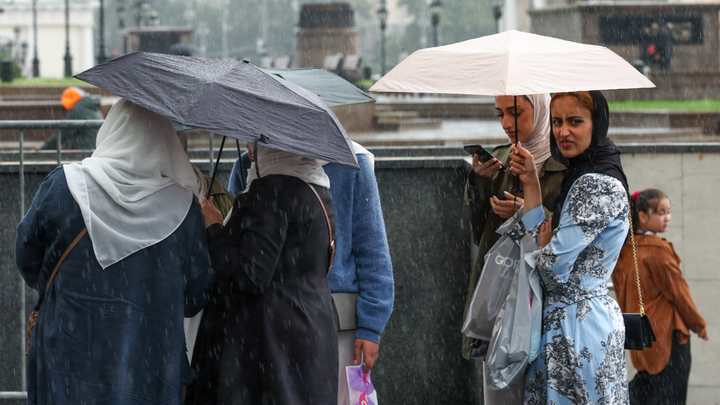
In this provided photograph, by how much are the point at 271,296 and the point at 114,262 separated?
2.05 feet

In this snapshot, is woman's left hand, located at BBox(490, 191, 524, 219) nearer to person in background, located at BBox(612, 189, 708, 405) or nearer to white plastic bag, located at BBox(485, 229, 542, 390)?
white plastic bag, located at BBox(485, 229, 542, 390)

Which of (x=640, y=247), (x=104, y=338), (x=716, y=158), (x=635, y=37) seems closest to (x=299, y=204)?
(x=104, y=338)

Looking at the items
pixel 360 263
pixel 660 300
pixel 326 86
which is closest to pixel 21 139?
pixel 326 86

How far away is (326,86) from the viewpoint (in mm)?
4262

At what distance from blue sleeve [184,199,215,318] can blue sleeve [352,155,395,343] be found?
0.81m

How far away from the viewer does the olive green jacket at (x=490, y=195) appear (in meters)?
4.18

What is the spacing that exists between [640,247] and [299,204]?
12.4ft

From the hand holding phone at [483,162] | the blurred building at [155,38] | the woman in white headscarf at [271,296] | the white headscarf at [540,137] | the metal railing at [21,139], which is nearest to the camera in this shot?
the woman in white headscarf at [271,296]

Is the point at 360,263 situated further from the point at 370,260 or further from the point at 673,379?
the point at 673,379

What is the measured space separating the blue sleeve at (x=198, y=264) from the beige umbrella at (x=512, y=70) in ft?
3.58

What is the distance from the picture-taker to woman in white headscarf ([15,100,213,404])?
10.0ft

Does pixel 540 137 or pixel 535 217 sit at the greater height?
pixel 540 137

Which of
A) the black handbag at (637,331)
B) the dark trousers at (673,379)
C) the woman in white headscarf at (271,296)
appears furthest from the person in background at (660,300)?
the woman in white headscarf at (271,296)

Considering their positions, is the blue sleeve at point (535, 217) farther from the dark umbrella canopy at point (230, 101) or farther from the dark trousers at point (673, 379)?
the dark trousers at point (673, 379)
